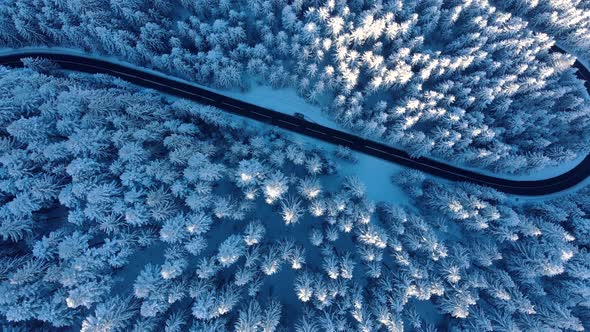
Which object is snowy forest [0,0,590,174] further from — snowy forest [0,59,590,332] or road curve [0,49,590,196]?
snowy forest [0,59,590,332]

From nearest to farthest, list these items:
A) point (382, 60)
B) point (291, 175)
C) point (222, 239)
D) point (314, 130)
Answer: point (291, 175), point (222, 239), point (382, 60), point (314, 130)

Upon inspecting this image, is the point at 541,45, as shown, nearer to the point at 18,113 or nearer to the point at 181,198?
the point at 181,198

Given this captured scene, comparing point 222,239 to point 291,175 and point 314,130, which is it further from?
point 314,130

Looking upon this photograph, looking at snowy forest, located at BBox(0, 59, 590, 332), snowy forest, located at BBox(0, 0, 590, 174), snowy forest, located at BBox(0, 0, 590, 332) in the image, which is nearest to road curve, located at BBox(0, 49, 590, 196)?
snowy forest, located at BBox(0, 0, 590, 332)

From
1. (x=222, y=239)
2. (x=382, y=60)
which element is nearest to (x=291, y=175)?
(x=222, y=239)

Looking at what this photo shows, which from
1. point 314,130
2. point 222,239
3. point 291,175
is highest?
point 314,130

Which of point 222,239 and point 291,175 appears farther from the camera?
point 222,239
